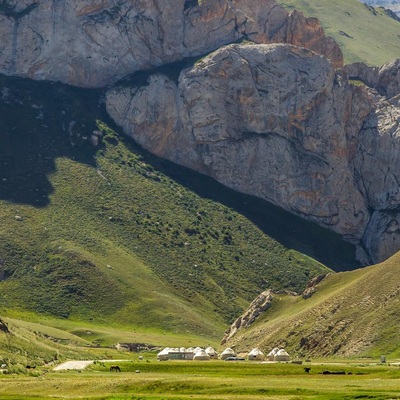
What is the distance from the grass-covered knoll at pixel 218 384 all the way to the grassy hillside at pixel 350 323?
29.1 metres

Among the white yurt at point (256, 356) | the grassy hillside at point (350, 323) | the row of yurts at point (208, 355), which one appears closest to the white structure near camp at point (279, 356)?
the row of yurts at point (208, 355)

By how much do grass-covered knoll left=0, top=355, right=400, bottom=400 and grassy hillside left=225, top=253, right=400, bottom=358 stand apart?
95.6ft

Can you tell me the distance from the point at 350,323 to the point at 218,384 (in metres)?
59.9

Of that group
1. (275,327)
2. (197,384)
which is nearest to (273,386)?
(197,384)

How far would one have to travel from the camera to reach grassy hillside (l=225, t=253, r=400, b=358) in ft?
518

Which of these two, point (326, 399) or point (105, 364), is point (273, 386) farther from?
point (105, 364)

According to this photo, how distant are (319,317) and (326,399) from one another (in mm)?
76199

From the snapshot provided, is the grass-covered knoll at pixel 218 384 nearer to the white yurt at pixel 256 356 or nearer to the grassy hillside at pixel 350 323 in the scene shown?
the white yurt at pixel 256 356

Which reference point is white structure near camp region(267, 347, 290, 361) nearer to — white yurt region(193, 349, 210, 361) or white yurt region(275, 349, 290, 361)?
white yurt region(275, 349, 290, 361)

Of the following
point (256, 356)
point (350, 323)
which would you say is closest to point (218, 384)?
point (256, 356)

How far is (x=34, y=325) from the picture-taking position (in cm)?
19388

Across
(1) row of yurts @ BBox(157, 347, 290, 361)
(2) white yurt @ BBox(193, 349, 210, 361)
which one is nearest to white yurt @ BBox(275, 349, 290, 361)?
(1) row of yurts @ BBox(157, 347, 290, 361)

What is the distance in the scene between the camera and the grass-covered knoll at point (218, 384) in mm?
100500

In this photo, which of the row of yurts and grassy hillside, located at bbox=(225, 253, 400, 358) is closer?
the row of yurts
